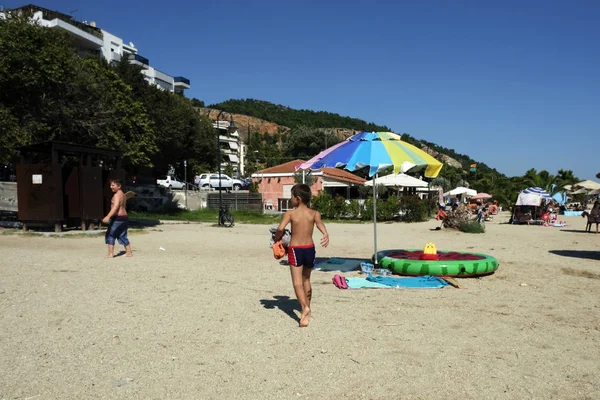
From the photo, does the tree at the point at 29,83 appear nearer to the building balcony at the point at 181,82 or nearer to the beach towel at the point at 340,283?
the beach towel at the point at 340,283

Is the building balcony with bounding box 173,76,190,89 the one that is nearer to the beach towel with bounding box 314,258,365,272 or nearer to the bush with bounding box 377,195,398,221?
the bush with bounding box 377,195,398,221

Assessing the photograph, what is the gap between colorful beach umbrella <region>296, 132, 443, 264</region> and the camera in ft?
26.0

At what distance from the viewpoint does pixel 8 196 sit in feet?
55.2

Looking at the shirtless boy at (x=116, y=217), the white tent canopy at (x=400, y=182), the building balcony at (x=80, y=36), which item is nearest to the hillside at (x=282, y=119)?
the building balcony at (x=80, y=36)

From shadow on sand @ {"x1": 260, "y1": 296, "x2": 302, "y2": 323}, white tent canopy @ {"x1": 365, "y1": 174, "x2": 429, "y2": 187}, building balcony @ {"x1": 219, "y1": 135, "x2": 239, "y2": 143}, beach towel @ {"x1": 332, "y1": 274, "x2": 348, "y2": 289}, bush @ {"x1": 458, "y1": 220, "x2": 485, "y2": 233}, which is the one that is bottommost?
bush @ {"x1": 458, "y1": 220, "x2": 485, "y2": 233}

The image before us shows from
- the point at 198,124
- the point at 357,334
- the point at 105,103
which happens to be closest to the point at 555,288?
the point at 357,334

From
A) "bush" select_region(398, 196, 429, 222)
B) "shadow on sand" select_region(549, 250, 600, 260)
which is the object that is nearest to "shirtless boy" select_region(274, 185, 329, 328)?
"shadow on sand" select_region(549, 250, 600, 260)

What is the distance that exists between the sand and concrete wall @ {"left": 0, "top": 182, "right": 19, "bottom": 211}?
9048mm

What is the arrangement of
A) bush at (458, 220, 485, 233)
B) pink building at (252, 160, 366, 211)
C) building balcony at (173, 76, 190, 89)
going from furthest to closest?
building balcony at (173, 76, 190, 89), pink building at (252, 160, 366, 211), bush at (458, 220, 485, 233)

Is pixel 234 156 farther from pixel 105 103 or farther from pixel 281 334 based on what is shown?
pixel 281 334

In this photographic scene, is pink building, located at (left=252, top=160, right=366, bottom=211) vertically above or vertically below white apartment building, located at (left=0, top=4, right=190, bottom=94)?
below

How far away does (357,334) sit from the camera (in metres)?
4.98

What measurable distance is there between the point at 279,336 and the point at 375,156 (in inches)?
159

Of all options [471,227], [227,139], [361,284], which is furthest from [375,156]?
[227,139]
